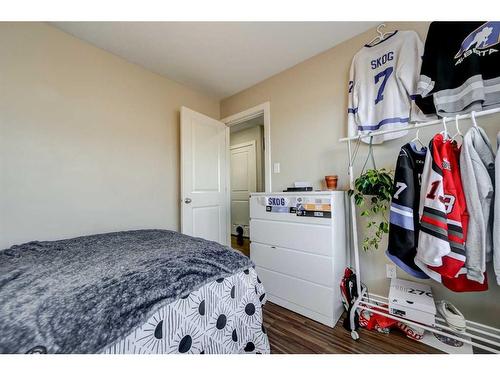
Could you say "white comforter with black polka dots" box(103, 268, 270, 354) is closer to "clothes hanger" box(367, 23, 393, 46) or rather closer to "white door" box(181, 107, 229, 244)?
"white door" box(181, 107, 229, 244)

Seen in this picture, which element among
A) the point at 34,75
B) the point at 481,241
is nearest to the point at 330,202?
the point at 481,241

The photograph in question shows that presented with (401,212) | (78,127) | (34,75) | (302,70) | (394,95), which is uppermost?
(302,70)

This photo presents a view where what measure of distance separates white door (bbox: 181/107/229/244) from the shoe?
7.02 feet

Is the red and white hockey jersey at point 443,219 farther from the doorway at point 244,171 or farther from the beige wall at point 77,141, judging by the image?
the doorway at point 244,171

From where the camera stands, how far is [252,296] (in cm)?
110

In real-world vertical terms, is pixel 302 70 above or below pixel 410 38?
above

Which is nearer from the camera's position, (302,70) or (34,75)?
(34,75)

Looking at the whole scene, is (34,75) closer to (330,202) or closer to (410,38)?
(330,202)

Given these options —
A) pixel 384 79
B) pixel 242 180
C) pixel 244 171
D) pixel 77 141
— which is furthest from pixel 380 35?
pixel 242 180

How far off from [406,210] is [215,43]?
2.04 metres

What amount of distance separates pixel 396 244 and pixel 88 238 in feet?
7.13

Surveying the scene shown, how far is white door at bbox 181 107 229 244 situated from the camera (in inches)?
89.4

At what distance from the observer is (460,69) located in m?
1.22
